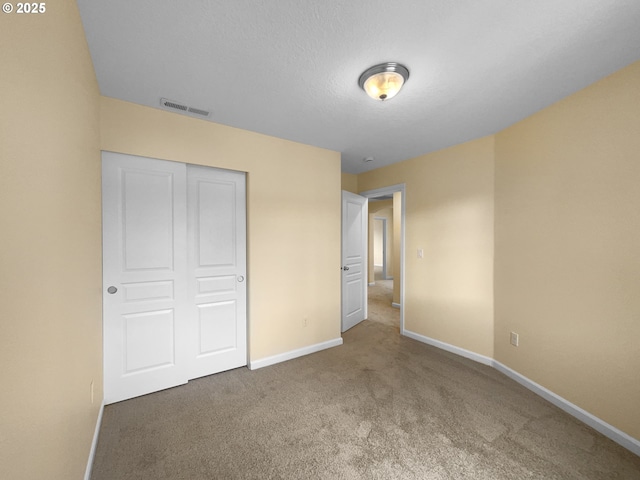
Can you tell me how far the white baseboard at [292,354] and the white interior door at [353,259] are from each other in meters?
0.56

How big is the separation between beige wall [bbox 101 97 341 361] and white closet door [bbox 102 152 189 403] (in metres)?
0.27

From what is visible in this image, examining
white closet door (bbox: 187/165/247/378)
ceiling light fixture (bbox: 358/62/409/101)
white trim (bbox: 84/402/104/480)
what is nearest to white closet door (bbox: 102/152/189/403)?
white closet door (bbox: 187/165/247/378)

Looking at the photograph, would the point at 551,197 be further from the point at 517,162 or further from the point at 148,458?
the point at 148,458

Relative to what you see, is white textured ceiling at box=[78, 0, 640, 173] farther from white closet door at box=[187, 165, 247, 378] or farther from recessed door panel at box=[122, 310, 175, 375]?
recessed door panel at box=[122, 310, 175, 375]

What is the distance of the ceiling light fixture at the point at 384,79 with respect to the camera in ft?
5.89

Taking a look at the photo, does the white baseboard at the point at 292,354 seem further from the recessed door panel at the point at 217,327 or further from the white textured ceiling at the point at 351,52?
the white textured ceiling at the point at 351,52

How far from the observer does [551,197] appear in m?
2.31

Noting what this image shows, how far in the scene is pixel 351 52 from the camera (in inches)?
65.7

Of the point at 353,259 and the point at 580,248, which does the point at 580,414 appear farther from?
the point at 353,259

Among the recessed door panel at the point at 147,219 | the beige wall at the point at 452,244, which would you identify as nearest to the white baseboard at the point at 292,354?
the beige wall at the point at 452,244

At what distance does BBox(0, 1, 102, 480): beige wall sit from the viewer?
70 centimetres

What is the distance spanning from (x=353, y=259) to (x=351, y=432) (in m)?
2.58

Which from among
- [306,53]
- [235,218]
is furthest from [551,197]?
[235,218]

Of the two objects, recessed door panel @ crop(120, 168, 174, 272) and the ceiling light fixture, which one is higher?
the ceiling light fixture
